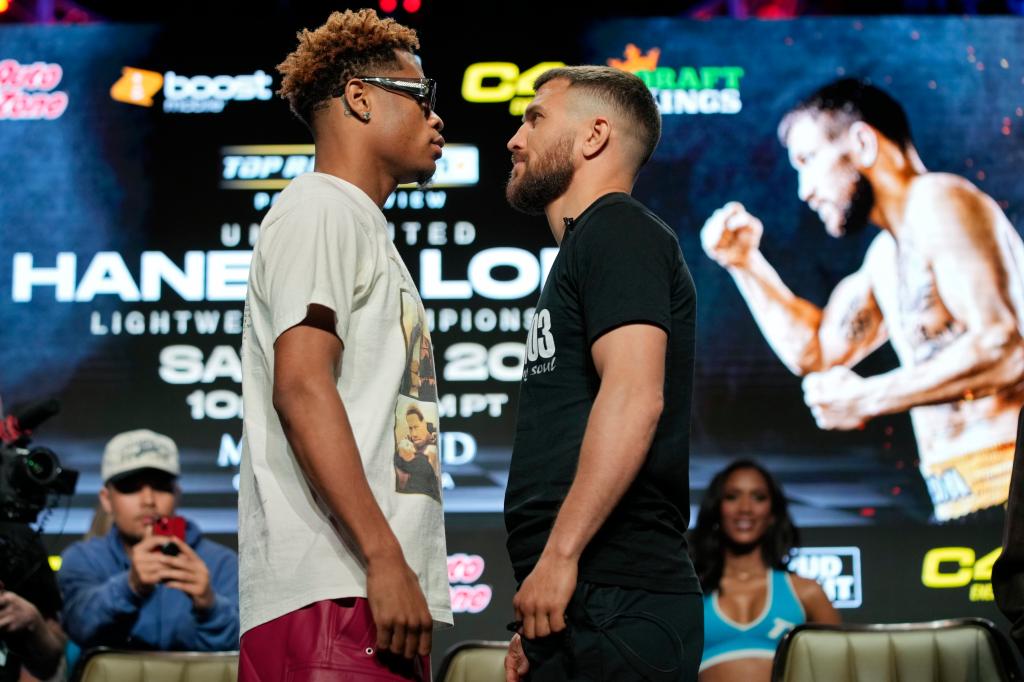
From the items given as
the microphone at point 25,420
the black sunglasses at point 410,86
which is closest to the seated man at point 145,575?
the microphone at point 25,420

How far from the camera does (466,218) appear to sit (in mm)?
4875

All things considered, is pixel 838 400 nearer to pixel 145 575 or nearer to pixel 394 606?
pixel 145 575

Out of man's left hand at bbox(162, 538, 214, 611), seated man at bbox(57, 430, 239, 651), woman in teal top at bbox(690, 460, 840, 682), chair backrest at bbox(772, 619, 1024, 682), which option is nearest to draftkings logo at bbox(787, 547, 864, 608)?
woman in teal top at bbox(690, 460, 840, 682)

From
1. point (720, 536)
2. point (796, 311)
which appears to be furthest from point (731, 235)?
point (720, 536)

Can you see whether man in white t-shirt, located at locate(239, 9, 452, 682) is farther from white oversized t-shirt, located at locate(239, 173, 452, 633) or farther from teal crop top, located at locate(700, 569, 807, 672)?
teal crop top, located at locate(700, 569, 807, 672)

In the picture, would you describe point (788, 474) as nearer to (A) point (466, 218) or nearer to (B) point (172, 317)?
(A) point (466, 218)

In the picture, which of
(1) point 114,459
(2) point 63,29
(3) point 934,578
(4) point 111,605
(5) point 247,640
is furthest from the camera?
(2) point 63,29

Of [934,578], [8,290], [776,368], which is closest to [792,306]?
[776,368]

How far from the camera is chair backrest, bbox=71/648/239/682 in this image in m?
3.31

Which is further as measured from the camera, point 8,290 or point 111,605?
point 8,290

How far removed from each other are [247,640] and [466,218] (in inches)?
132

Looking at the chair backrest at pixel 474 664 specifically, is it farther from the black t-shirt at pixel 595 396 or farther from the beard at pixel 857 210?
the beard at pixel 857 210

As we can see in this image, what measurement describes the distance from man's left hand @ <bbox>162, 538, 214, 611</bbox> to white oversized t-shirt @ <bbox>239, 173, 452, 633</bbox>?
6.25ft

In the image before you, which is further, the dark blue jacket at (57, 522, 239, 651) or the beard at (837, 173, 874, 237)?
the beard at (837, 173, 874, 237)
